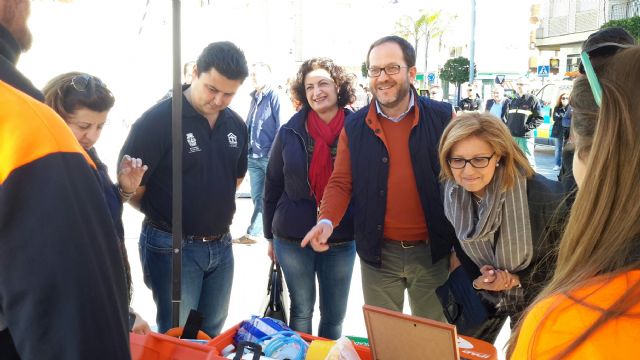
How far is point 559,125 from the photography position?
10.7m

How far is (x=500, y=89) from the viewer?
11.6 meters

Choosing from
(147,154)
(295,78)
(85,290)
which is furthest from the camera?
(295,78)

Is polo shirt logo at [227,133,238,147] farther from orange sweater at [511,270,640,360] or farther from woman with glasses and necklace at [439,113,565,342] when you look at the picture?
orange sweater at [511,270,640,360]

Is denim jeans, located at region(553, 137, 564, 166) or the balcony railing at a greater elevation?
the balcony railing

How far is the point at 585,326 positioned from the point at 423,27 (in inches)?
1905

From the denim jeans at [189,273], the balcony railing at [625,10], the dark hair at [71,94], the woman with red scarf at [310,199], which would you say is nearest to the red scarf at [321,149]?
the woman with red scarf at [310,199]

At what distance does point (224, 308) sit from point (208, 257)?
324mm

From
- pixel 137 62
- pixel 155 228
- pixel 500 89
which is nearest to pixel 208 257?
pixel 155 228

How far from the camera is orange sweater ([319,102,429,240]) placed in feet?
8.09

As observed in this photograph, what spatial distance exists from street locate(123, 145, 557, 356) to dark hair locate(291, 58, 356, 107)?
1.21 metres

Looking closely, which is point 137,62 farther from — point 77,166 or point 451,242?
point 77,166

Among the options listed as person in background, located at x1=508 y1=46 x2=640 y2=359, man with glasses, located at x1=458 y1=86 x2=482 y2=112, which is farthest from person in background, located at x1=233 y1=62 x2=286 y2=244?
man with glasses, located at x1=458 y1=86 x2=482 y2=112

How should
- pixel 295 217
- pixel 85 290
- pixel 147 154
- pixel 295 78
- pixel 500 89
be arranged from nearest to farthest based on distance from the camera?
pixel 85 290 < pixel 147 154 < pixel 295 217 < pixel 295 78 < pixel 500 89

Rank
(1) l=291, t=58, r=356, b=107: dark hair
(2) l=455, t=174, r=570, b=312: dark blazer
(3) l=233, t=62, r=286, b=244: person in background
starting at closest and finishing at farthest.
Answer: (2) l=455, t=174, r=570, b=312: dark blazer, (1) l=291, t=58, r=356, b=107: dark hair, (3) l=233, t=62, r=286, b=244: person in background
